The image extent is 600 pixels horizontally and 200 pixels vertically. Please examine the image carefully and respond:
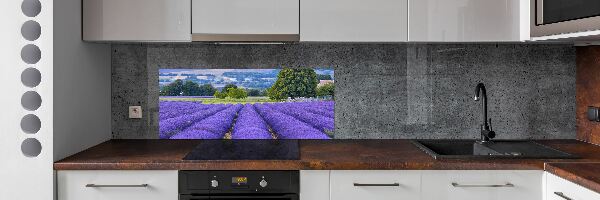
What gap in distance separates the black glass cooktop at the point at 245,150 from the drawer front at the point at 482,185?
0.57m

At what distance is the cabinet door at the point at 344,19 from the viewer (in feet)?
9.01

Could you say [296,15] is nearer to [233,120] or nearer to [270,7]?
[270,7]

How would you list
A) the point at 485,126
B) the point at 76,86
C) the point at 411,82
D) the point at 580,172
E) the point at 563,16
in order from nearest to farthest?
the point at 580,172 < the point at 563,16 < the point at 76,86 < the point at 485,126 < the point at 411,82

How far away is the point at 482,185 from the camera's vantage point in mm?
2420

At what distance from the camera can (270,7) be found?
2.74m

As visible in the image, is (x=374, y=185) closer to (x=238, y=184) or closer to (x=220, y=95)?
(x=238, y=184)

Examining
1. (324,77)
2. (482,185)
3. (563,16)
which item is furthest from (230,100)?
(563,16)

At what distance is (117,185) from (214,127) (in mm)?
854

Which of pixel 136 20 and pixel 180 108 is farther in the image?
pixel 180 108
